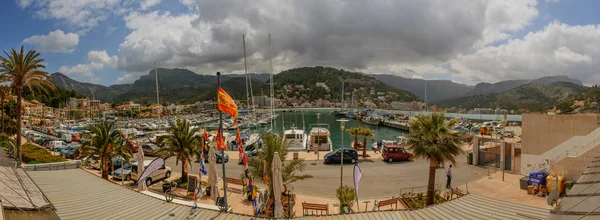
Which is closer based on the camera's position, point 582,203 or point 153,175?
point 582,203

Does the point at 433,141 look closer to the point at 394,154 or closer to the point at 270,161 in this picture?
the point at 270,161

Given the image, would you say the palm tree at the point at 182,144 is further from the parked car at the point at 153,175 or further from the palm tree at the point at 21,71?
the palm tree at the point at 21,71

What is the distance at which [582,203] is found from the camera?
15.5 ft

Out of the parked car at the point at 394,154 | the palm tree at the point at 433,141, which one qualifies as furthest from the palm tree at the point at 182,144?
the parked car at the point at 394,154

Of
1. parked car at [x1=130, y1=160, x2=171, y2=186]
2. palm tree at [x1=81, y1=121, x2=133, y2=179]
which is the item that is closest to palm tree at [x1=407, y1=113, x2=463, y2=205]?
parked car at [x1=130, y1=160, x2=171, y2=186]

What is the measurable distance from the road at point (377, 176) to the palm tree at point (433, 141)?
2.78 meters

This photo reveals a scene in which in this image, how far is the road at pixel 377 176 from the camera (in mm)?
17484

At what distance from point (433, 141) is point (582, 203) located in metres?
9.83

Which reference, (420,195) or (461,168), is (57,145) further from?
(461,168)

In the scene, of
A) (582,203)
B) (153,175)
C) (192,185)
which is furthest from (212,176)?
(582,203)

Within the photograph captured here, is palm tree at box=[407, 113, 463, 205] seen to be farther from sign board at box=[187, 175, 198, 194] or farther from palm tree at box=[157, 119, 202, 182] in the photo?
palm tree at box=[157, 119, 202, 182]

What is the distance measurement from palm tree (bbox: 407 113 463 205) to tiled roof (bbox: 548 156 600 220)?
7933mm

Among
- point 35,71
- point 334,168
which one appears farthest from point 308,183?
point 35,71

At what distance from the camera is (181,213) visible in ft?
33.2
